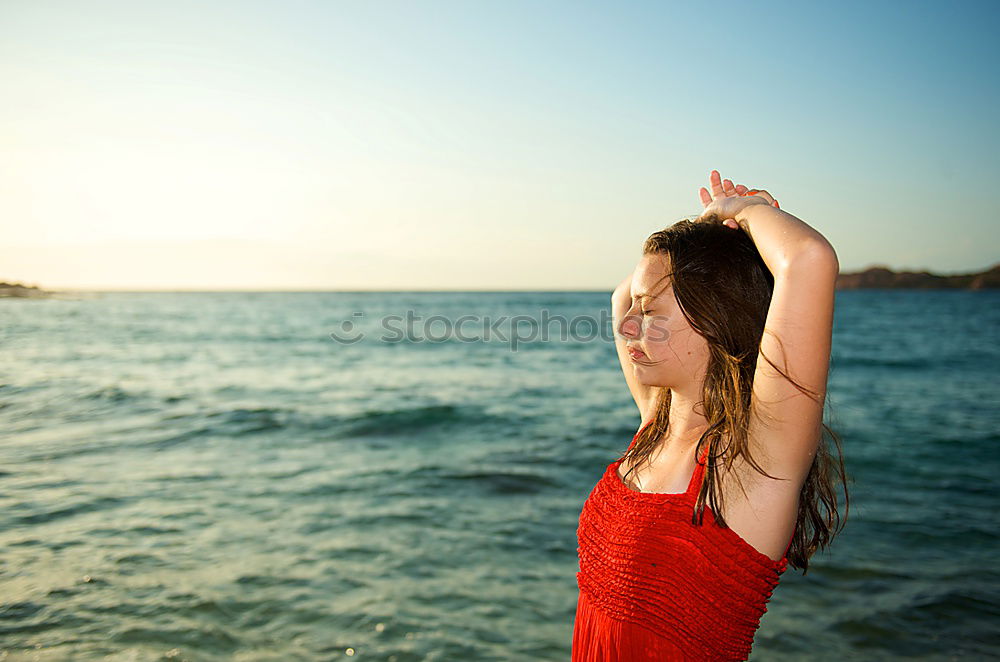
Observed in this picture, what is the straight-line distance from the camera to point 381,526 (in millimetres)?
6512

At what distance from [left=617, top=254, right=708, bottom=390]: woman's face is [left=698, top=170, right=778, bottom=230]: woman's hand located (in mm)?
179

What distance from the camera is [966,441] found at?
1050cm

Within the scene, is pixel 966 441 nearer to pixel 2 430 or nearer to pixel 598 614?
pixel 598 614

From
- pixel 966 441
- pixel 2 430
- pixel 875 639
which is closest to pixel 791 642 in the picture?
pixel 875 639

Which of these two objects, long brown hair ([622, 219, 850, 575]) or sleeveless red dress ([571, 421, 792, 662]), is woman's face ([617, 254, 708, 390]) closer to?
long brown hair ([622, 219, 850, 575])

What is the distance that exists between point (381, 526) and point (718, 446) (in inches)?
210

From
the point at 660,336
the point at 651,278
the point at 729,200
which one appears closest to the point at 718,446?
the point at 660,336

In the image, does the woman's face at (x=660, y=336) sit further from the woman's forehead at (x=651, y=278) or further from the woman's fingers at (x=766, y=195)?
the woman's fingers at (x=766, y=195)

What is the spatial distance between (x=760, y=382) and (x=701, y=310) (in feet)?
0.81

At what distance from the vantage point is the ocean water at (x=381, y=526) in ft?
15.2

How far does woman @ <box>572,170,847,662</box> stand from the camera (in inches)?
59.3

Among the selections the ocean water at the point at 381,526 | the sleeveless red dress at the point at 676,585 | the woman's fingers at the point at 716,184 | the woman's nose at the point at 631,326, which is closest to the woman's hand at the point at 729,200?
the woman's fingers at the point at 716,184

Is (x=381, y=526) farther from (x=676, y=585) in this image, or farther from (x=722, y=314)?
(x=722, y=314)

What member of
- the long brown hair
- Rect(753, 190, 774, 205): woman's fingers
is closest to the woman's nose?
the long brown hair
